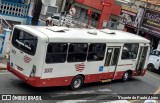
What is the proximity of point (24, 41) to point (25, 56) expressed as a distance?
69 cm

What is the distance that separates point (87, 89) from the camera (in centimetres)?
1695

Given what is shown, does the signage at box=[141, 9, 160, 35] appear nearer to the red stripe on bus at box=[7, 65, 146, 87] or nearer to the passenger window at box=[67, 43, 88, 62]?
the red stripe on bus at box=[7, 65, 146, 87]

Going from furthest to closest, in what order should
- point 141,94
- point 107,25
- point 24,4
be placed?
1. point 107,25
2. point 24,4
3. point 141,94

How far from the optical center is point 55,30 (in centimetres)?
1493

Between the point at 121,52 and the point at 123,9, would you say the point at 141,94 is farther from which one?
the point at 123,9

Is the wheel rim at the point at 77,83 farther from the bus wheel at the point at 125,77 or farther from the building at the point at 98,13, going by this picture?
the building at the point at 98,13

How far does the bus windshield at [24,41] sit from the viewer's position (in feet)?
46.4

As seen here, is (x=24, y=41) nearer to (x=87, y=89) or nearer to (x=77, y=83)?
(x=77, y=83)

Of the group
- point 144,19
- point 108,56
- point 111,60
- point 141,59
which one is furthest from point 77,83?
point 144,19

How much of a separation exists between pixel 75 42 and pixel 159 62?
1435 centimetres

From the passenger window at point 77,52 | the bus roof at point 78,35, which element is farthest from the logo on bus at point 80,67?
the bus roof at point 78,35

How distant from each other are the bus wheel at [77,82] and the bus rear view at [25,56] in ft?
8.14

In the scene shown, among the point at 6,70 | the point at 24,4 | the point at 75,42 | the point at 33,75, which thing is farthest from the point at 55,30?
the point at 24,4

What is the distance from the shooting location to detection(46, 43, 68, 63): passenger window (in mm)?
14236
